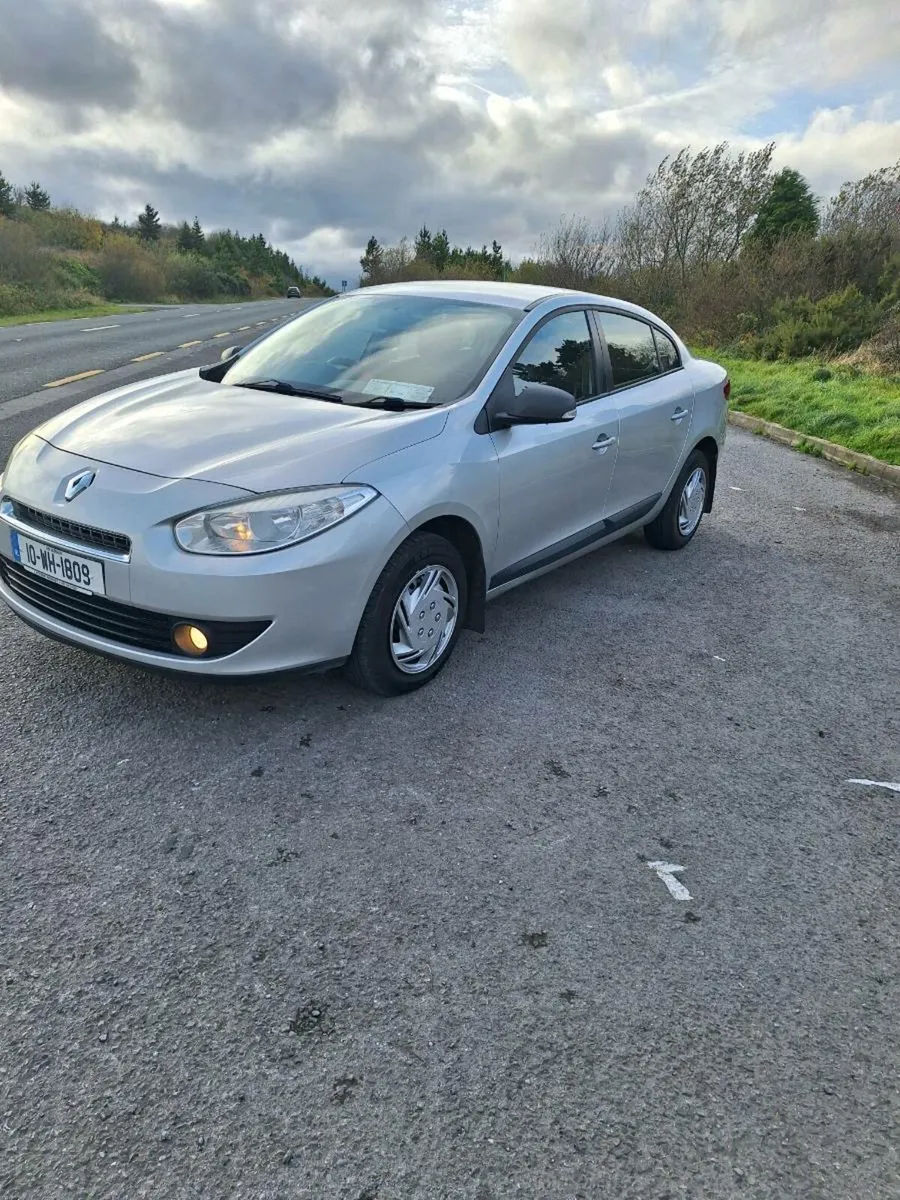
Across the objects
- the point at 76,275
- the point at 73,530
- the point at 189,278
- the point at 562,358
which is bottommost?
the point at 73,530

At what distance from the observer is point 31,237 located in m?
35.7

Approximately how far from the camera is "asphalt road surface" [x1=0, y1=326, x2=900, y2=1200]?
1.89 m

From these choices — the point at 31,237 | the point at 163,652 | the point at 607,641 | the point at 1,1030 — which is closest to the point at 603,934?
the point at 1,1030

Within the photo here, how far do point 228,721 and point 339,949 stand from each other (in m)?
1.25

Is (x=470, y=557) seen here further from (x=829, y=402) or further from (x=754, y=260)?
(x=754, y=260)

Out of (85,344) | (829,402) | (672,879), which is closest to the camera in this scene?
(672,879)

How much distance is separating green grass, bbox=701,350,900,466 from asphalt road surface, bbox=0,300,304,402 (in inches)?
357

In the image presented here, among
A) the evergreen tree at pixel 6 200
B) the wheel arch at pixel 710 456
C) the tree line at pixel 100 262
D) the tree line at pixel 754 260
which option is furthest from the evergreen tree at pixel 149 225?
the wheel arch at pixel 710 456

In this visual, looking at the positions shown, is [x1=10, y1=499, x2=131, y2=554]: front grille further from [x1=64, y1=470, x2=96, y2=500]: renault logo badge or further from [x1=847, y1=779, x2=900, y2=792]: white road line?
[x1=847, y1=779, x2=900, y2=792]: white road line

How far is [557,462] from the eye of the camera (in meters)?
4.32

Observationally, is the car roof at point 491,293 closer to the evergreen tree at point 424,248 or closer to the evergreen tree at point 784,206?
the evergreen tree at point 784,206

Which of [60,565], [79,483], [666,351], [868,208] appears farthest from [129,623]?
[868,208]

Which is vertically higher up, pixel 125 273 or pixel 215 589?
pixel 125 273

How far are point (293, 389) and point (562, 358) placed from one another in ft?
4.46
